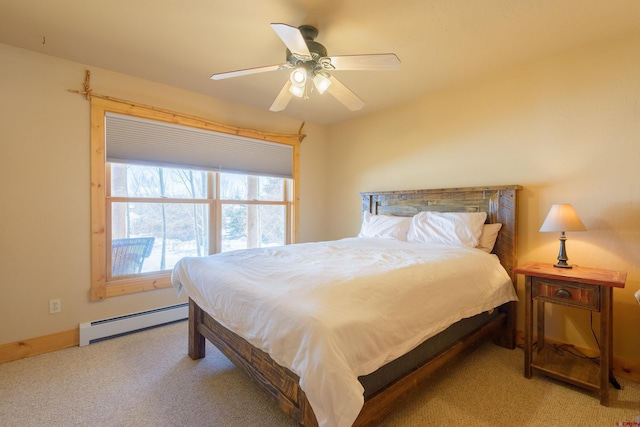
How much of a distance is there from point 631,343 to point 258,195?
366 centimetres

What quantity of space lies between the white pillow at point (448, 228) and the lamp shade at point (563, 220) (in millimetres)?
506

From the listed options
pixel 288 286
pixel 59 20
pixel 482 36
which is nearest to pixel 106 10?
pixel 59 20

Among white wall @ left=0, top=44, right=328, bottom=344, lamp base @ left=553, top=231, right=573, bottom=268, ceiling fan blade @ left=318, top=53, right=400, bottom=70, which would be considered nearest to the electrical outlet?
white wall @ left=0, top=44, right=328, bottom=344

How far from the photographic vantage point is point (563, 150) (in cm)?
222

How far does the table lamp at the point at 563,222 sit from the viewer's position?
75.2 inches

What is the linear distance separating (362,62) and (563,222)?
1.75 metres

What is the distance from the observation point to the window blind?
2641mm

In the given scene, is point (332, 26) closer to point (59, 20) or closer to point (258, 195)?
point (59, 20)

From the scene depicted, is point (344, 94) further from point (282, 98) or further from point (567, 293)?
point (567, 293)

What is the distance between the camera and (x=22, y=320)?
7.23 ft

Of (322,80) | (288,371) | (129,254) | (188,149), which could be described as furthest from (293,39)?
(129,254)

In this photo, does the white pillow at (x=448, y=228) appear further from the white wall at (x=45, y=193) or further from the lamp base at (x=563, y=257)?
the white wall at (x=45, y=193)

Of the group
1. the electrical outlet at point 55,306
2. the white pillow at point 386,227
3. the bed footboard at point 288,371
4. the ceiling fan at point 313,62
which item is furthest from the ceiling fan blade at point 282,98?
the electrical outlet at point 55,306

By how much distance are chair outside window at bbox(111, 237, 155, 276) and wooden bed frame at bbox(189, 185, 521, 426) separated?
3.63ft
